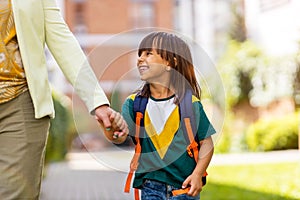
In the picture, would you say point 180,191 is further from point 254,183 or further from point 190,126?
point 254,183

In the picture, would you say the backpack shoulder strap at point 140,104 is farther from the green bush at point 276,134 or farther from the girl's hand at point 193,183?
the green bush at point 276,134

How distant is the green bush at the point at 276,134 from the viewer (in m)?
16.7

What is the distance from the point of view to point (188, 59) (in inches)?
131

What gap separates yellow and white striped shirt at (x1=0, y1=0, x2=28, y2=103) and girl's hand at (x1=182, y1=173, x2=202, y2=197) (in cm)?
88

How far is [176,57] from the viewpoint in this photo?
10.8ft

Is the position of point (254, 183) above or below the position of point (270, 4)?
below

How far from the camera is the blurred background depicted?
3.61 metres

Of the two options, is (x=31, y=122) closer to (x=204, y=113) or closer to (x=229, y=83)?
(x=204, y=113)

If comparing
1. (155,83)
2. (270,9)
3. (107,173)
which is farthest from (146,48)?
(270,9)

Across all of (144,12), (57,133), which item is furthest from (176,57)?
(144,12)

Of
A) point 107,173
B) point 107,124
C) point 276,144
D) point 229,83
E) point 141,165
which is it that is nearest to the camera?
point 107,124

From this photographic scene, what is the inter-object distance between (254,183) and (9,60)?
6.73 m

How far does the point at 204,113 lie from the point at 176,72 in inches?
9.7

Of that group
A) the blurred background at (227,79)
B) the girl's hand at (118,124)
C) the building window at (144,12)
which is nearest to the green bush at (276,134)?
the blurred background at (227,79)
